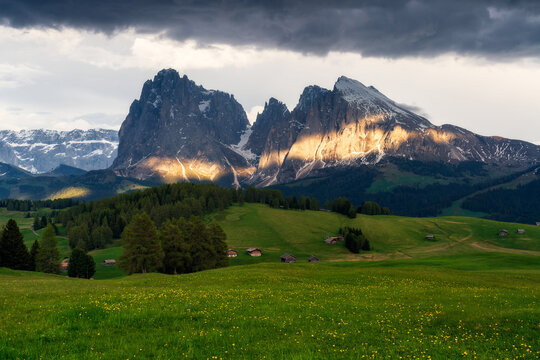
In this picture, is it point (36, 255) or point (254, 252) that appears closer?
point (36, 255)

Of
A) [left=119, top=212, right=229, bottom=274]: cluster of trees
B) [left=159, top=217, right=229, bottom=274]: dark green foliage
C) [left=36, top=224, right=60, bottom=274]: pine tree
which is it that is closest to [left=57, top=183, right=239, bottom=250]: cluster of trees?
[left=36, top=224, right=60, bottom=274]: pine tree

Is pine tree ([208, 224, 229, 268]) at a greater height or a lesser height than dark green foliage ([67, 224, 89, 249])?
greater

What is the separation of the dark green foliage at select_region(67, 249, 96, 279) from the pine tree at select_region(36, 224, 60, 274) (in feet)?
20.1

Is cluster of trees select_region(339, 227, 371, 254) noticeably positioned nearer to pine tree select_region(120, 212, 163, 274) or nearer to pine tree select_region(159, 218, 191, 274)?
pine tree select_region(159, 218, 191, 274)

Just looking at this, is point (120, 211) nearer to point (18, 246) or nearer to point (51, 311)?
point (18, 246)

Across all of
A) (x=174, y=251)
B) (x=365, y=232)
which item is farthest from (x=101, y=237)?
(x=365, y=232)

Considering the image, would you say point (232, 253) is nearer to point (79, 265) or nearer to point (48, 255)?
point (79, 265)

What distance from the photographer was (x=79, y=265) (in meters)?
97.4

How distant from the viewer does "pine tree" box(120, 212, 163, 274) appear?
8531 centimetres

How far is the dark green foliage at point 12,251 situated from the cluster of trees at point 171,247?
66.5 feet

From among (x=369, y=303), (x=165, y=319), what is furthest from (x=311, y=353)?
(x=369, y=303)

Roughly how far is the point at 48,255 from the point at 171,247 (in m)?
36.4

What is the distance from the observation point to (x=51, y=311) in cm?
1942

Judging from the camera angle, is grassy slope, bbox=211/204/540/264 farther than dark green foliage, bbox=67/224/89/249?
No
